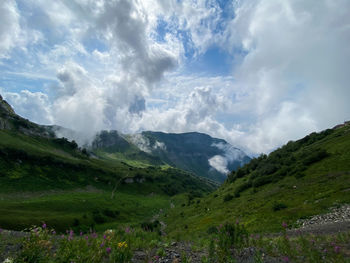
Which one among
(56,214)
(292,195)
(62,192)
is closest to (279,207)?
(292,195)

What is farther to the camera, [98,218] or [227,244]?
[98,218]

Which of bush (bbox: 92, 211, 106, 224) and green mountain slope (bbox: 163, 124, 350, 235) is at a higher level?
green mountain slope (bbox: 163, 124, 350, 235)

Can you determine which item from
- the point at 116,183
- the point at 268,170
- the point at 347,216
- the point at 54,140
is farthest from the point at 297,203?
the point at 54,140

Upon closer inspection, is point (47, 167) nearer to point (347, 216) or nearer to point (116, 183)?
point (116, 183)

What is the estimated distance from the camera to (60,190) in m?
90.2

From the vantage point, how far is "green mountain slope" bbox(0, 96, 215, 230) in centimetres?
4872

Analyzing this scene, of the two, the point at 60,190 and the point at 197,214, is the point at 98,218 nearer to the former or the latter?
the point at 197,214

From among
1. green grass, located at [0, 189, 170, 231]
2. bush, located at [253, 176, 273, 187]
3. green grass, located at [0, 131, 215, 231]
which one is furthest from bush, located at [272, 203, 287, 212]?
green grass, located at [0, 131, 215, 231]

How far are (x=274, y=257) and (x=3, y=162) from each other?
368 ft

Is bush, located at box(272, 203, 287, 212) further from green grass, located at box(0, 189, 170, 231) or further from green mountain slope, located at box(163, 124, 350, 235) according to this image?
green grass, located at box(0, 189, 170, 231)

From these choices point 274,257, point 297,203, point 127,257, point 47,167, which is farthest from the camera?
point 47,167

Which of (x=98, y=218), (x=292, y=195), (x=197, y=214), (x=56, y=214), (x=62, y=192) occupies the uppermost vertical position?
(x=292, y=195)

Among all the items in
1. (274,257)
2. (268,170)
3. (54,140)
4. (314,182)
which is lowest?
(274,257)

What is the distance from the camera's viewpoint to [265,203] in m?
35.8
